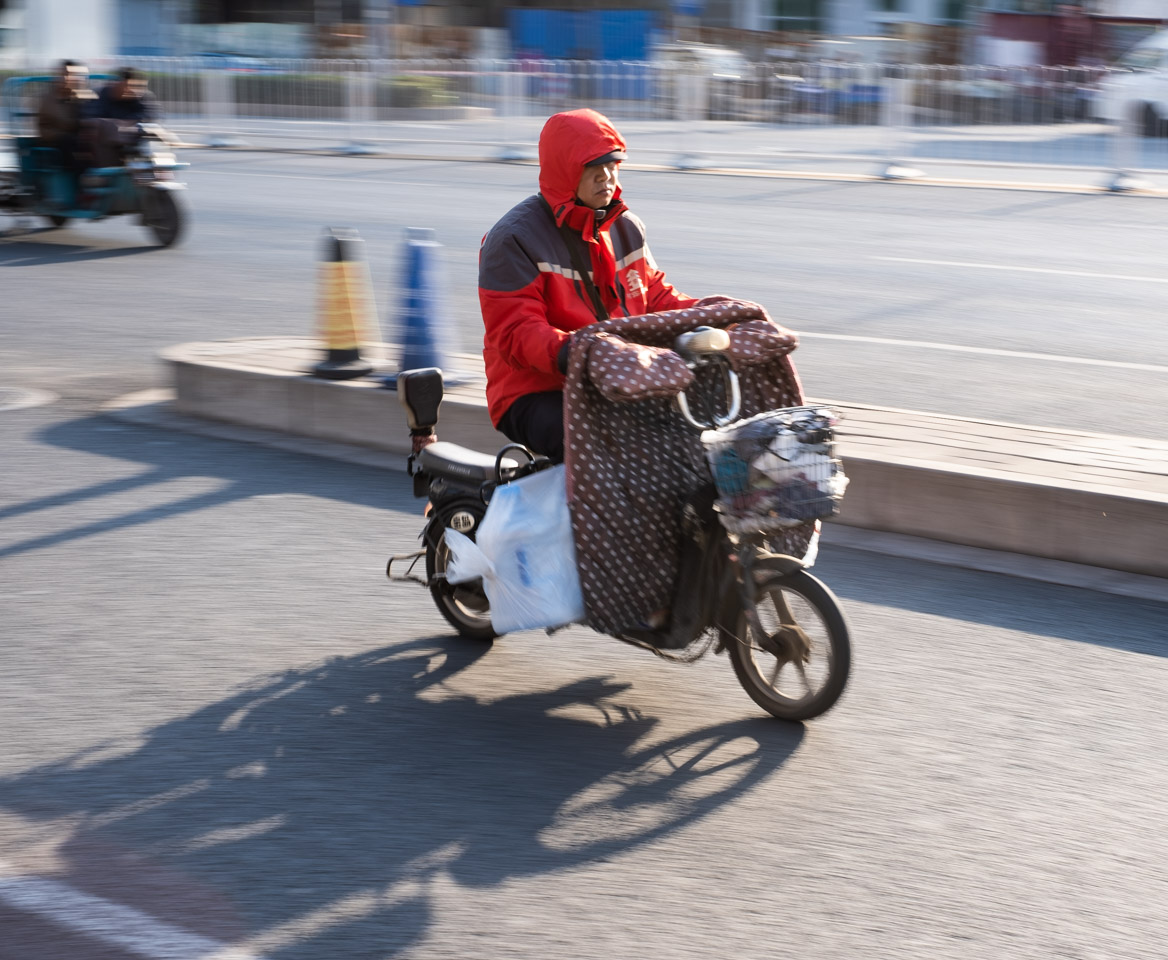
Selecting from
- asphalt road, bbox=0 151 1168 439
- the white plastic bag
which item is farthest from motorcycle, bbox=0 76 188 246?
the white plastic bag

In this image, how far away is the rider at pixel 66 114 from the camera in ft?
47.4

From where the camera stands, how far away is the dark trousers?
4.52 metres

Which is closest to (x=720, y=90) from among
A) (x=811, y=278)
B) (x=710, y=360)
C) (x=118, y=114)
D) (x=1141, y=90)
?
(x=1141, y=90)

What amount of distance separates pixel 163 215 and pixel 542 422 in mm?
10681

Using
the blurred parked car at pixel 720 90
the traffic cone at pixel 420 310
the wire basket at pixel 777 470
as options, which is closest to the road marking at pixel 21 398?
the traffic cone at pixel 420 310

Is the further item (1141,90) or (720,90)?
(720,90)

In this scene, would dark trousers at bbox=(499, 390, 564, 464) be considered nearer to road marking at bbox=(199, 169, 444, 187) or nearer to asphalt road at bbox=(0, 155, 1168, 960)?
asphalt road at bbox=(0, 155, 1168, 960)

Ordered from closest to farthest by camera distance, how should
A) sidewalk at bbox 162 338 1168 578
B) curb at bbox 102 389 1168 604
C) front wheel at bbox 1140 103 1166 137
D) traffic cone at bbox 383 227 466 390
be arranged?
curb at bbox 102 389 1168 604
sidewalk at bbox 162 338 1168 578
traffic cone at bbox 383 227 466 390
front wheel at bbox 1140 103 1166 137

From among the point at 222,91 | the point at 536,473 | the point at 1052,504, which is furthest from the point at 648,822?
the point at 222,91

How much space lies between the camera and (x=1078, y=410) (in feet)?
25.9

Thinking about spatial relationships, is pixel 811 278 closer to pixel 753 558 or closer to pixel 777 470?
pixel 753 558

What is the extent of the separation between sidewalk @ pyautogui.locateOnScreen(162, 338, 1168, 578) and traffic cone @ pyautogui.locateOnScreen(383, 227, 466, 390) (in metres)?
0.23

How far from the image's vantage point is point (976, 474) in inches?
234

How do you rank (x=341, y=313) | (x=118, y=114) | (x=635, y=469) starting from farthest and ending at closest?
(x=118, y=114) < (x=341, y=313) < (x=635, y=469)
